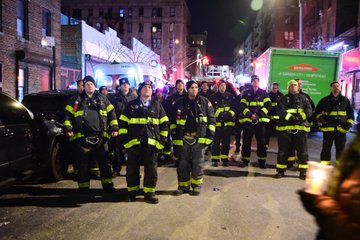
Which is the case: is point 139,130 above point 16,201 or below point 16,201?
above

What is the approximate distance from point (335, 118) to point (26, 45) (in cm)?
1340

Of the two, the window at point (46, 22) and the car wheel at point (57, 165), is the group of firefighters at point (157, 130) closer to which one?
the car wheel at point (57, 165)

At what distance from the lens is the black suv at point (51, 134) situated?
20.6 feet

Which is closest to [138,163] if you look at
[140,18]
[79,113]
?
[79,113]

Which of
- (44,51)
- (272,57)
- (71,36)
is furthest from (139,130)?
(71,36)

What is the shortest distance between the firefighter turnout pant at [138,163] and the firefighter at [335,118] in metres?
3.90

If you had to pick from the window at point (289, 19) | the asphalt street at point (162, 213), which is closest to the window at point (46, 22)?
the asphalt street at point (162, 213)

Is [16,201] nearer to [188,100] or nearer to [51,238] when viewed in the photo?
[51,238]

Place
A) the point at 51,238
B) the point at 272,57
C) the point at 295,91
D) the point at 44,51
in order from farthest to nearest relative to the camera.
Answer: the point at 44,51 → the point at 272,57 → the point at 295,91 → the point at 51,238

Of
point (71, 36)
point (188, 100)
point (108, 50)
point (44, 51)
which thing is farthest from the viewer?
point (108, 50)

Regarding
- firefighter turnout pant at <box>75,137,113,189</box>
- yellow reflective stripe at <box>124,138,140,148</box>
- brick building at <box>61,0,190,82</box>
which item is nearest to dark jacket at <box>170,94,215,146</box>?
yellow reflective stripe at <box>124,138,140,148</box>

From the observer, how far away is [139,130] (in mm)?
5824

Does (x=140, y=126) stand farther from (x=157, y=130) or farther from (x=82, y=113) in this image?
(x=82, y=113)

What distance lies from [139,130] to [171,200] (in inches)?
48.5
